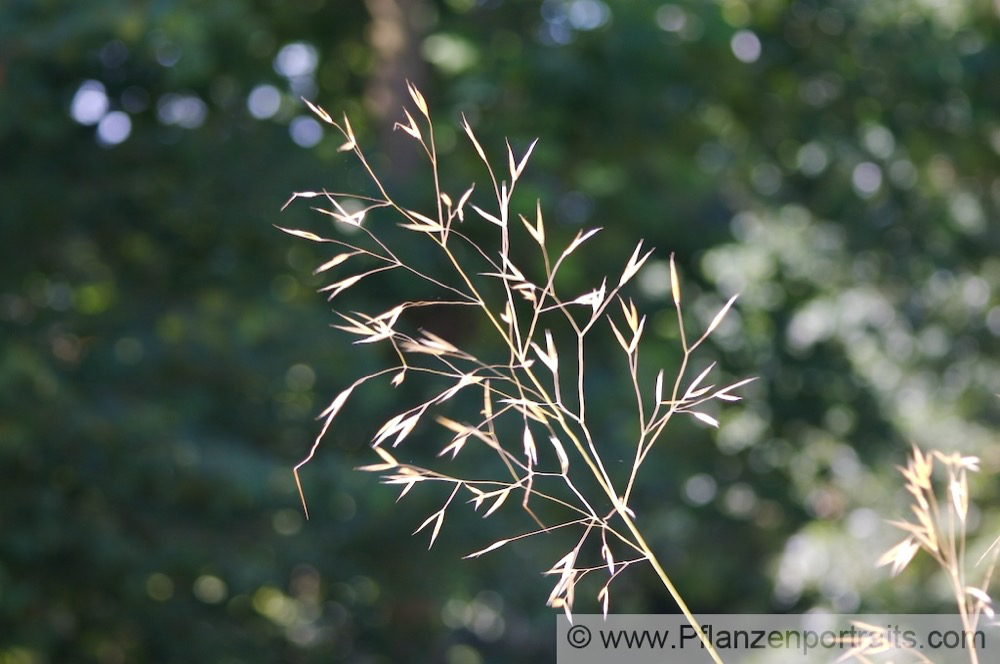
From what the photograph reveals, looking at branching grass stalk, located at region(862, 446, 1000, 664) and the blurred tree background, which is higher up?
branching grass stalk, located at region(862, 446, 1000, 664)

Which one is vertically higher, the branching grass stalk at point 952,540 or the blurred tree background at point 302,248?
the branching grass stalk at point 952,540

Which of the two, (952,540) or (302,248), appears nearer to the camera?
(952,540)

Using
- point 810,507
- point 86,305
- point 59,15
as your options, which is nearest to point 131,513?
point 86,305

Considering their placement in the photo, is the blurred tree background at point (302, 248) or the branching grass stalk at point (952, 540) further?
the blurred tree background at point (302, 248)

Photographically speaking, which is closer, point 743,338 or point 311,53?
point 311,53

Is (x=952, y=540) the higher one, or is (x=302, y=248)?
(x=952, y=540)

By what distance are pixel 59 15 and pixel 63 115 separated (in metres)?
0.42

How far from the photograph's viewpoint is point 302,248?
476cm

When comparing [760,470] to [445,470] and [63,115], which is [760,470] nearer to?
[445,470]

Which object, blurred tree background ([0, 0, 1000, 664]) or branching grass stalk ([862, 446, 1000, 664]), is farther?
blurred tree background ([0, 0, 1000, 664])

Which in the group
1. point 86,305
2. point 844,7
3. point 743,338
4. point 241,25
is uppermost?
point 241,25

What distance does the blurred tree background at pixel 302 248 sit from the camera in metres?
3.90

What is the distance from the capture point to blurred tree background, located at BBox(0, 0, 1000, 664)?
3904 mm

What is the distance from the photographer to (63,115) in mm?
4082
